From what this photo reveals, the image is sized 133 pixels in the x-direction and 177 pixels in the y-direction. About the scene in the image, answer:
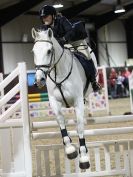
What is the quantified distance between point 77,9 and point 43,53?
2160 cm

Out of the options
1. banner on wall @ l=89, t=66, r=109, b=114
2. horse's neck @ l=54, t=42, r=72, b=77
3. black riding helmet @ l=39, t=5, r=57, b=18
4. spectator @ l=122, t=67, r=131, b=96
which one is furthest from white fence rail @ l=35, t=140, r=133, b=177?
spectator @ l=122, t=67, r=131, b=96

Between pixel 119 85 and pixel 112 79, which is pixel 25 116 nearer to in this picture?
pixel 112 79

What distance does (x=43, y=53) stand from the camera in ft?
13.4

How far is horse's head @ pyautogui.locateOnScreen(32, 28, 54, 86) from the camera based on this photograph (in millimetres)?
3992

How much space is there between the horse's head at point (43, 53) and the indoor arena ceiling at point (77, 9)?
1776cm

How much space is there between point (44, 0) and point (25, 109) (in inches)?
712

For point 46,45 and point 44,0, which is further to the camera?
point 44,0

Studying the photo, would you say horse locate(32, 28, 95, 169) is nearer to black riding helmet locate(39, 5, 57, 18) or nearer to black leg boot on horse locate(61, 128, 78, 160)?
black leg boot on horse locate(61, 128, 78, 160)

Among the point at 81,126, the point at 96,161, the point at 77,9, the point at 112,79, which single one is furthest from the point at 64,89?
the point at 77,9

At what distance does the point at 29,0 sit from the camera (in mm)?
21984

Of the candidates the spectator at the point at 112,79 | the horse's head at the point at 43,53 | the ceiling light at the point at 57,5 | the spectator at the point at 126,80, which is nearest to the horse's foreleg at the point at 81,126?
the horse's head at the point at 43,53

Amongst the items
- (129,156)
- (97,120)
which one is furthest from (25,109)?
(129,156)

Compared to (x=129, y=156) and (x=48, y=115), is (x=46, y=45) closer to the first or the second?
(x=129, y=156)

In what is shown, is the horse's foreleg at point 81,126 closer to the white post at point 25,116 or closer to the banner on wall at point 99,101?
the white post at point 25,116
